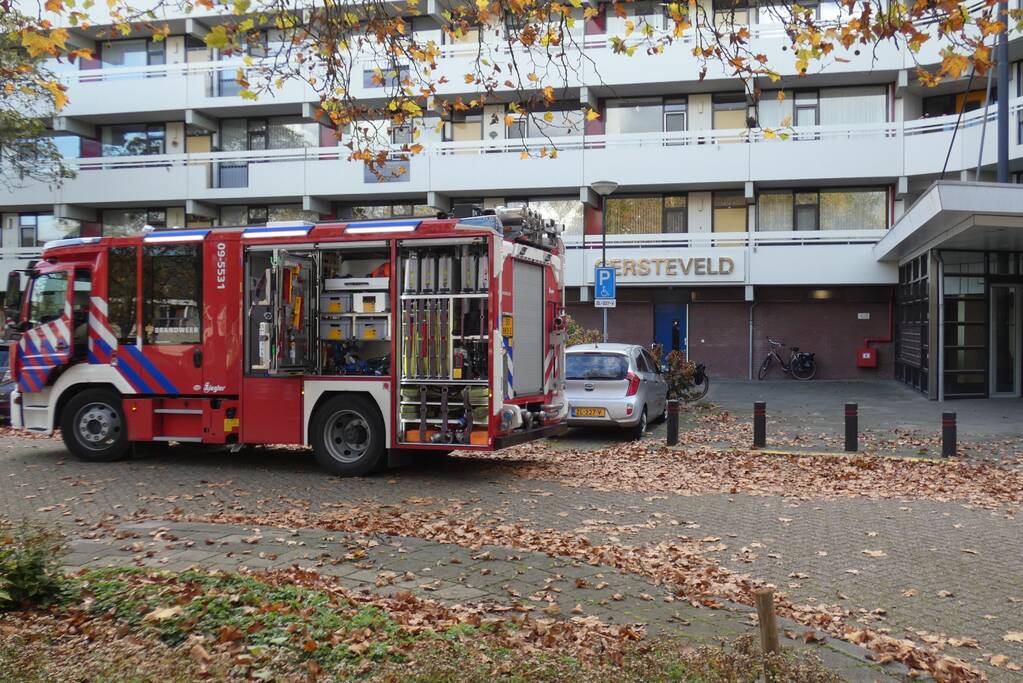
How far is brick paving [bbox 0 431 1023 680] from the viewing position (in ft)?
19.5

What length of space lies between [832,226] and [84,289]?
23.0 m

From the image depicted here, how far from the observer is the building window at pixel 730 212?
2895 centimetres

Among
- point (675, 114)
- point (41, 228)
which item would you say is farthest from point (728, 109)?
point (41, 228)

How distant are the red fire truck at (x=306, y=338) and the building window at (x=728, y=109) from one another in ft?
62.5

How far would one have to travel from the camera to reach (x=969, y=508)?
895cm

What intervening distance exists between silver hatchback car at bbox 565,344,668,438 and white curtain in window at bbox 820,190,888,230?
16.7 m

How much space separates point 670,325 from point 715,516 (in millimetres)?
21197

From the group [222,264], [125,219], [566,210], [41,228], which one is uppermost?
A: [125,219]

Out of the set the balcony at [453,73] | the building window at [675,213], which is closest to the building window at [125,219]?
the balcony at [453,73]

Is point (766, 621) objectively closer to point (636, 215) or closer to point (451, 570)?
point (451, 570)

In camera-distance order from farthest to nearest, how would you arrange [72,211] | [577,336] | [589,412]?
[72,211] → [577,336] → [589,412]

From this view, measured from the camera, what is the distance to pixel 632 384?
14219mm

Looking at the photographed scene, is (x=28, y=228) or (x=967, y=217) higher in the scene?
(x=28, y=228)

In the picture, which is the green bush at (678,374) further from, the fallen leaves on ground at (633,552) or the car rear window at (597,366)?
the fallen leaves on ground at (633,552)
